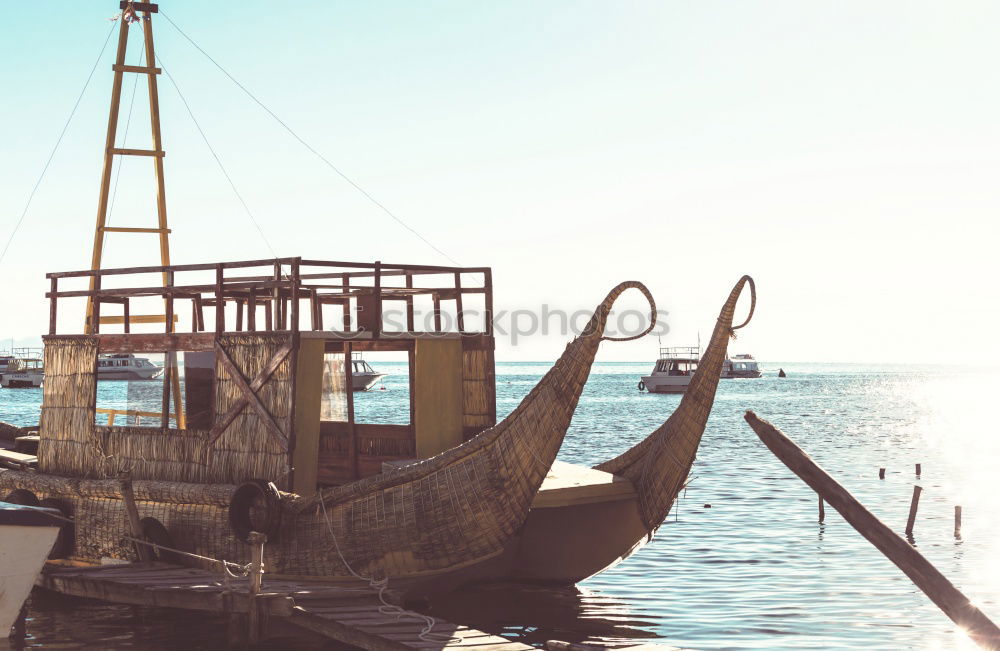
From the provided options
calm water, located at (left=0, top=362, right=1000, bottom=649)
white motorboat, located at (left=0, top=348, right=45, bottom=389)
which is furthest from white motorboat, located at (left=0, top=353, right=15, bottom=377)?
calm water, located at (left=0, top=362, right=1000, bottom=649)

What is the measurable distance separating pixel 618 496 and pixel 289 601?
4.39 meters

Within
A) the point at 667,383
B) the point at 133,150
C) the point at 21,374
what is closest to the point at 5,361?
the point at 21,374

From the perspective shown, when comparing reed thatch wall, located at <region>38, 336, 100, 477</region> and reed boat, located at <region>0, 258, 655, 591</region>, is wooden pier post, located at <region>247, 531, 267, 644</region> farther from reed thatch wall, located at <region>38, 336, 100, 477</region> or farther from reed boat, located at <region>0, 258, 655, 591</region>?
reed thatch wall, located at <region>38, 336, 100, 477</region>

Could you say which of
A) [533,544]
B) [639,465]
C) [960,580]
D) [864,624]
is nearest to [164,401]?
[533,544]

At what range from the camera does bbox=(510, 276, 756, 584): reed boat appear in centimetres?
1300

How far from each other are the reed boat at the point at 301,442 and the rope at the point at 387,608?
0.17ft

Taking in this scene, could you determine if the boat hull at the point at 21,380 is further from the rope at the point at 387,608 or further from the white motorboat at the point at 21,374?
the rope at the point at 387,608

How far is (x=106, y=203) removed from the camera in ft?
60.7

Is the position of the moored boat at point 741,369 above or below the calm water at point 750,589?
above

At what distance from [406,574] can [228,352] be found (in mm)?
3924

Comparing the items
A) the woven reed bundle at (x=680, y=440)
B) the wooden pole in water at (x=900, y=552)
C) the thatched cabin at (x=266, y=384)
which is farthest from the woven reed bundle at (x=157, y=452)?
the wooden pole in water at (x=900, y=552)

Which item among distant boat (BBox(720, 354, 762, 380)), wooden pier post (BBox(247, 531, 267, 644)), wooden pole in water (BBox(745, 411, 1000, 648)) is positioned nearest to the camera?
wooden pole in water (BBox(745, 411, 1000, 648))

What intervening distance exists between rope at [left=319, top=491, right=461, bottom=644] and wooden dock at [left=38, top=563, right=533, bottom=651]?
0.02 metres

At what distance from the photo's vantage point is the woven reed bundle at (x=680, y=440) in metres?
12.7
